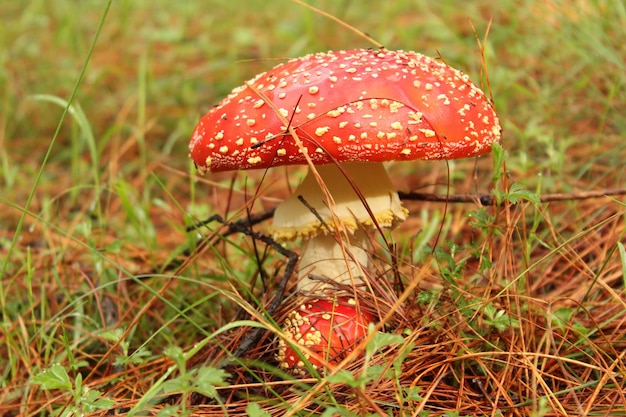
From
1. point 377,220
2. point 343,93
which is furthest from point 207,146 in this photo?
point 377,220

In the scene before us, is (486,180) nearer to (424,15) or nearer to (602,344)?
(602,344)

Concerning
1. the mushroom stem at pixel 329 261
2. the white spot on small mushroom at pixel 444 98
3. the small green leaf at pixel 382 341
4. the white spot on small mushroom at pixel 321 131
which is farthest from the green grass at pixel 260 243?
the white spot on small mushroom at pixel 321 131

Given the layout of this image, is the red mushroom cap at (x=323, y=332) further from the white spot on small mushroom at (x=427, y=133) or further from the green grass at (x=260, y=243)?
the white spot on small mushroom at (x=427, y=133)

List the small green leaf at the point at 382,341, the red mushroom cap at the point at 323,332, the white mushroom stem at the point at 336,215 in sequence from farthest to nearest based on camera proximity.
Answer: the white mushroom stem at the point at 336,215
the red mushroom cap at the point at 323,332
the small green leaf at the point at 382,341

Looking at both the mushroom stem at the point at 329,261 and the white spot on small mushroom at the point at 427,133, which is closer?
the white spot on small mushroom at the point at 427,133

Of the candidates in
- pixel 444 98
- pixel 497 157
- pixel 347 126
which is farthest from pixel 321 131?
pixel 497 157

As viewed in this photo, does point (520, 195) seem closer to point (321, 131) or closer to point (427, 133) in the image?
point (427, 133)
